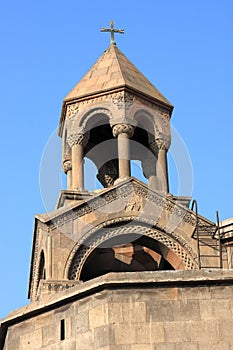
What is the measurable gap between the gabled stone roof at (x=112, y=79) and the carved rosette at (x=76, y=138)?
3.48 feet

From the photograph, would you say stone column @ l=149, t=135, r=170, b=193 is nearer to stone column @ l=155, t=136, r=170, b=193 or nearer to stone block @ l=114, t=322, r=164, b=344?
stone column @ l=155, t=136, r=170, b=193

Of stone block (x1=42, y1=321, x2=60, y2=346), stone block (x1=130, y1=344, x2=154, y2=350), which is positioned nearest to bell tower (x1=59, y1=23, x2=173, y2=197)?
stone block (x1=42, y1=321, x2=60, y2=346)

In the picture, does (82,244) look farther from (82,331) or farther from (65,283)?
(82,331)

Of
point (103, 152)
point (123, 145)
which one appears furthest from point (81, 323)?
point (103, 152)

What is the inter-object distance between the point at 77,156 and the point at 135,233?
2.76 meters

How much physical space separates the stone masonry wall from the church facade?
0.07 meters

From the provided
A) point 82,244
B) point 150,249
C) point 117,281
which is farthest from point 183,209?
point 117,281

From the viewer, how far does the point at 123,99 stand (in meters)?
23.0

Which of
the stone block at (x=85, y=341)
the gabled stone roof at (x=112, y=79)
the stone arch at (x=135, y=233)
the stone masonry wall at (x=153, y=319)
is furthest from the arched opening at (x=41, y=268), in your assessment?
the stone block at (x=85, y=341)

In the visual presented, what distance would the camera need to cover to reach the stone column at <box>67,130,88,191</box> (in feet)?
73.4

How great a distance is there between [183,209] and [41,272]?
3.72 m

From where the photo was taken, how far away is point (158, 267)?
2225cm

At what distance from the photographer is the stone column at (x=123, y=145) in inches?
870

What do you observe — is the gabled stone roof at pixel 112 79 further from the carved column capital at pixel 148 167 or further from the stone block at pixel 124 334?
the stone block at pixel 124 334
